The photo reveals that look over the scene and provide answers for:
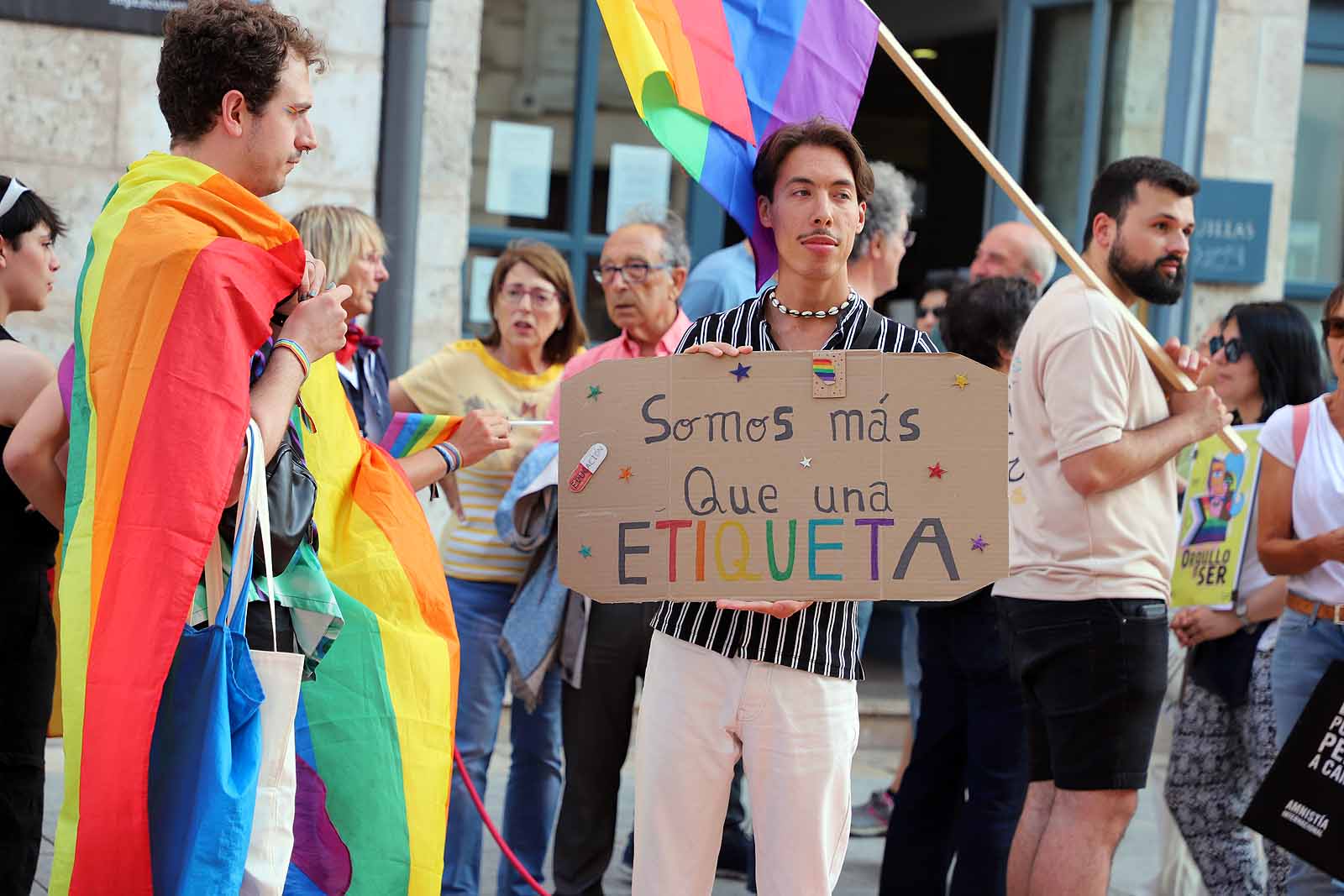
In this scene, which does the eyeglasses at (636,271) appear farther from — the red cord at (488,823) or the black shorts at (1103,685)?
the black shorts at (1103,685)

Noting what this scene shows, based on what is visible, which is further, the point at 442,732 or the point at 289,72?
the point at 442,732

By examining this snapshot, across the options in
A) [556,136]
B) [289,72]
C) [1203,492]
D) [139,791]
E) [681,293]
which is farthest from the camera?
[556,136]

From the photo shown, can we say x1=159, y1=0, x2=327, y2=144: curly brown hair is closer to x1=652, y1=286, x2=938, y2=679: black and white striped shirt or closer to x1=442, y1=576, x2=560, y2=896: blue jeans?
x1=652, y1=286, x2=938, y2=679: black and white striped shirt

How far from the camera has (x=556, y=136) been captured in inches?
311

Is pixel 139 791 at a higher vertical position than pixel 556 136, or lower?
lower

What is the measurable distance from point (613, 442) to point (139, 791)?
110 cm

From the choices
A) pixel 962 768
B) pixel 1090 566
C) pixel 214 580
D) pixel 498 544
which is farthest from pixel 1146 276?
pixel 214 580

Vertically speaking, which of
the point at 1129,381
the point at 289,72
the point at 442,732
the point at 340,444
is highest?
the point at 289,72

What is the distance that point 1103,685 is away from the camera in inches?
159

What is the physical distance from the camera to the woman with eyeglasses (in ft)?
14.9

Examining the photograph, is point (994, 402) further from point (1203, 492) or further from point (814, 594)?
point (1203, 492)

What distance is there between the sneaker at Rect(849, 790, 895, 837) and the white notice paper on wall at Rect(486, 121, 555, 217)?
10.5 feet

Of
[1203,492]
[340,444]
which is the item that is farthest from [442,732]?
[1203,492]

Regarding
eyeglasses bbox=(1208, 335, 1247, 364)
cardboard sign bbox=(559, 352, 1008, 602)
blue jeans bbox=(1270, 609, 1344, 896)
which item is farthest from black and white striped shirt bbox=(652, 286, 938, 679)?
eyeglasses bbox=(1208, 335, 1247, 364)
